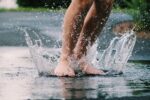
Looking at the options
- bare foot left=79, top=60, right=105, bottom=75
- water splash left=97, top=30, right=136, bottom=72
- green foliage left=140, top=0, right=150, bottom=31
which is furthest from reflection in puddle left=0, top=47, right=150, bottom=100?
green foliage left=140, top=0, right=150, bottom=31

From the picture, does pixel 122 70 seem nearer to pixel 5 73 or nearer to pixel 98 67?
pixel 98 67

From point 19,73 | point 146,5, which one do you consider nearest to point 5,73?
point 19,73

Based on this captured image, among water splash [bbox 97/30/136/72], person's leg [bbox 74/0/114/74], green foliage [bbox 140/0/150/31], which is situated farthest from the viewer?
green foliage [bbox 140/0/150/31]

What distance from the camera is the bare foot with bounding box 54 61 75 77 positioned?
5.80 metres

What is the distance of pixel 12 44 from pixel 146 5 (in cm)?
338

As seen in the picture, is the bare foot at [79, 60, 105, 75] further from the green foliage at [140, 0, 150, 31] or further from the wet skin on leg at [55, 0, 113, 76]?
the green foliage at [140, 0, 150, 31]

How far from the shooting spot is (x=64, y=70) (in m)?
5.83

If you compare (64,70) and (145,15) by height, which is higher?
(64,70)

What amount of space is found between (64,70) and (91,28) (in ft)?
1.56

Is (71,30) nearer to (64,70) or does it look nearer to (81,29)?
(81,29)

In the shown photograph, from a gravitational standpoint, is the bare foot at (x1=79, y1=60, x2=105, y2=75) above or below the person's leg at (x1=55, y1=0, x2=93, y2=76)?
below

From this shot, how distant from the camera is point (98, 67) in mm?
6574

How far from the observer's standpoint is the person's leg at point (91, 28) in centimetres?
593

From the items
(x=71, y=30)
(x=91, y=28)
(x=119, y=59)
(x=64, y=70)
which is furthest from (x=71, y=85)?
(x=119, y=59)
